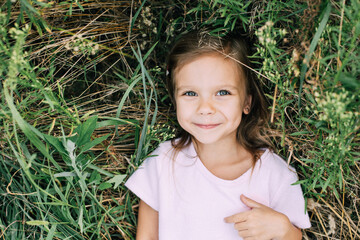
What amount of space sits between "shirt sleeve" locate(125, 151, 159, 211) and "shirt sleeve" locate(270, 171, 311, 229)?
2.10 ft

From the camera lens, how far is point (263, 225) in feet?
5.61

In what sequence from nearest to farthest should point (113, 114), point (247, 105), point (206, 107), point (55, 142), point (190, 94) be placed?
point (55, 142)
point (206, 107)
point (190, 94)
point (247, 105)
point (113, 114)

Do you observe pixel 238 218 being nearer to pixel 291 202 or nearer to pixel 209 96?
pixel 291 202

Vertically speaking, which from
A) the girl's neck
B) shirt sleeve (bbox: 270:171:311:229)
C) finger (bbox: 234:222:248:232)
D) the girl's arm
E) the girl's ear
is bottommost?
the girl's arm

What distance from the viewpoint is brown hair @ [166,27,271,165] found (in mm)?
1758

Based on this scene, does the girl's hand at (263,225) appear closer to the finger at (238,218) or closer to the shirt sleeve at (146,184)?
the finger at (238,218)

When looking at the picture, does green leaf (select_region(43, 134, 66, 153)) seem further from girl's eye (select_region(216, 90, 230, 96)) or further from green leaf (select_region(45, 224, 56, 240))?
girl's eye (select_region(216, 90, 230, 96))

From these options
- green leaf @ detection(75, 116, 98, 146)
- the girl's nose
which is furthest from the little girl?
green leaf @ detection(75, 116, 98, 146)

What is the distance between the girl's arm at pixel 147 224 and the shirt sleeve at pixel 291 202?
66cm

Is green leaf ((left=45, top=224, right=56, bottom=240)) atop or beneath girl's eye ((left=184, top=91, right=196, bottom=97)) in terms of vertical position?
beneath

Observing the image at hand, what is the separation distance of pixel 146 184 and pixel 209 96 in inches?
24.9

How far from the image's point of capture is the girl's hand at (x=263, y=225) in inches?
67.2

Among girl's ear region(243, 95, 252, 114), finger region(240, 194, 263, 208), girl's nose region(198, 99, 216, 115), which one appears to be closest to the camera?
girl's nose region(198, 99, 216, 115)

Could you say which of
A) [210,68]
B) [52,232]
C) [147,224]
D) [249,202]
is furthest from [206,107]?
[52,232]
